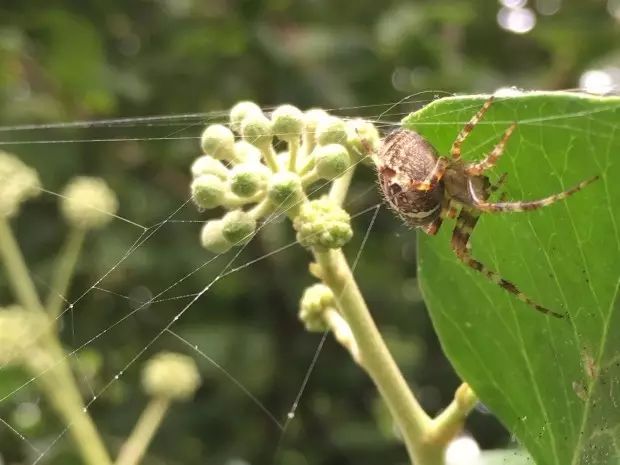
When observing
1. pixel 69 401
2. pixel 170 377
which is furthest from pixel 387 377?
pixel 170 377

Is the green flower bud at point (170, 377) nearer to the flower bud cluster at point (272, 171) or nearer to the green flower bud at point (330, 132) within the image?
the flower bud cluster at point (272, 171)

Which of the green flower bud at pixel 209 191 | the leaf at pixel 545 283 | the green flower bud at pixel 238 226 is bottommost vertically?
the leaf at pixel 545 283

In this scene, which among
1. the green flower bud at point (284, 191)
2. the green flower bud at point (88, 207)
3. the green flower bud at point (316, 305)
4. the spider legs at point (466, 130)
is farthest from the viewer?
the green flower bud at point (88, 207)

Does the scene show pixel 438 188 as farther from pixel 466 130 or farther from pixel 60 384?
pixel 60 384

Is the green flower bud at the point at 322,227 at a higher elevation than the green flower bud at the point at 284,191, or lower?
lower

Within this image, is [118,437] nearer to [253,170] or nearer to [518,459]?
[518,459]

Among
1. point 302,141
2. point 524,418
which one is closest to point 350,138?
point 302,141

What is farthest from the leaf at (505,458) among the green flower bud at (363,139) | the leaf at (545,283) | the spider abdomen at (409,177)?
the green flower bud at (363,139)
